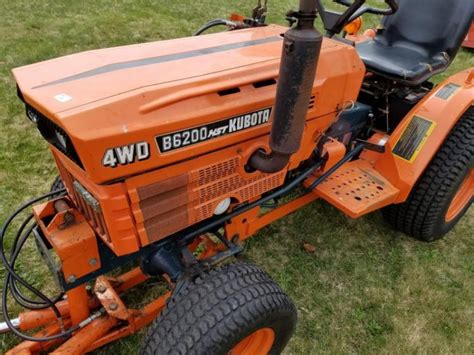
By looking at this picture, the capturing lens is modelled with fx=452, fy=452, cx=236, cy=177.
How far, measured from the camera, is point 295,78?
1.31 m

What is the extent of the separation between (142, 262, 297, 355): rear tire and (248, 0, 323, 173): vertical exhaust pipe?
517 millimetres

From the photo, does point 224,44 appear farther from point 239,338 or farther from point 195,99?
point 239,338

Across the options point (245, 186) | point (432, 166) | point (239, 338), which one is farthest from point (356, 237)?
point (239, 338)

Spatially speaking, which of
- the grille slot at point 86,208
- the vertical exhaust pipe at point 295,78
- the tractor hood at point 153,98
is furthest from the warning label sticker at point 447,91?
the grille slot at point 86,208

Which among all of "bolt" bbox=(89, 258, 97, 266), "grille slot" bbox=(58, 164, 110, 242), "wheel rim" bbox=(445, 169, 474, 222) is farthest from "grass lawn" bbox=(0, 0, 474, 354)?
"grille slot" bbox=(58, 164, 110, 242)

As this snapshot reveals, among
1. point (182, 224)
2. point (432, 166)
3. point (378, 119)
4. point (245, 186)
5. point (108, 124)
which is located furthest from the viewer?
point (378, 119)

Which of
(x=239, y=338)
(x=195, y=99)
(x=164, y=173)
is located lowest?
(x=239, y=338)

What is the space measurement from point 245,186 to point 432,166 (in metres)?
1.24

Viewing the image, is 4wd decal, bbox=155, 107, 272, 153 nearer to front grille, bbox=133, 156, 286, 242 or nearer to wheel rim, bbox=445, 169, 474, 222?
front grille, bbox=133, 156, 286, 242

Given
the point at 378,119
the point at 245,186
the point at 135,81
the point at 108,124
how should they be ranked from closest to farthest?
1. the point at 108,124
2. the point at 135,81
3. the point at 245,186
4. the point at 378,119

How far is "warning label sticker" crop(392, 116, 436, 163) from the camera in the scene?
2.40 meters

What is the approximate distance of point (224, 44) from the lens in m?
1.91

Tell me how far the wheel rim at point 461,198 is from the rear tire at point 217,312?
5.27 feet

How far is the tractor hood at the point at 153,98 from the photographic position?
1.35m
